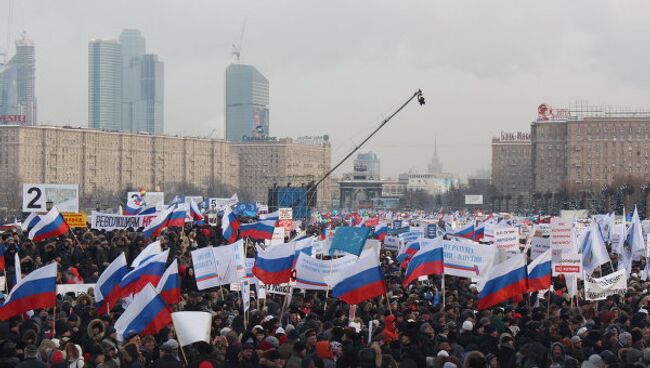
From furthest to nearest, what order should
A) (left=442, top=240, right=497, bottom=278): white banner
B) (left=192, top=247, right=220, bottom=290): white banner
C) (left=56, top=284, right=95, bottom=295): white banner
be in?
(left=442, top=240, right=497, bottom=278): white banner → (left=56, top=284, right=95, bottom=295): white banner → (left=192, top=247, right=220, bottom=290): white banner

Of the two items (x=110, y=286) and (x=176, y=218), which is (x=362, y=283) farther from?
(x=176, y=218)

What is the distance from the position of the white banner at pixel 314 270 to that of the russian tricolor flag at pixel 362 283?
234 centimetres

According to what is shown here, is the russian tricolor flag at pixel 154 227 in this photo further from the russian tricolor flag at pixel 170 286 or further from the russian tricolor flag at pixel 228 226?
the russian tricolor flag at pixel 170 286

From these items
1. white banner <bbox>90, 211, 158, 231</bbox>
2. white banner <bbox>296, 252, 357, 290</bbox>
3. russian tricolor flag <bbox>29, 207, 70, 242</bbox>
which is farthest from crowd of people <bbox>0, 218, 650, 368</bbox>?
white banner <bbox>90, 211, 158, 231</bbox>

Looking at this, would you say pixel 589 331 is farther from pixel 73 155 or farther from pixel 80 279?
pixel 73 155

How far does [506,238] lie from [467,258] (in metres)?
6.02

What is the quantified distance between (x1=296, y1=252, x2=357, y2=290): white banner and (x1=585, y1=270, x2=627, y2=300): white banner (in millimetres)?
3382

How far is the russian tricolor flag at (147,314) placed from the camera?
13.5m

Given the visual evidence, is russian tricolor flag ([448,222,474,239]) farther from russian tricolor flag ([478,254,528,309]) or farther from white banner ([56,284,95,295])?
russian tricolor flag ([478,254,528,309])

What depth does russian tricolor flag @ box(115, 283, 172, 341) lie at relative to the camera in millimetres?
13531

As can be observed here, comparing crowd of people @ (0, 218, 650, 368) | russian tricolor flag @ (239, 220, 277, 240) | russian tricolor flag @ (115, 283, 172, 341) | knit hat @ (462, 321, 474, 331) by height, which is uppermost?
russian tricolor flag @ (239, 220, 277, 240)

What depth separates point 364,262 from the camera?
51.0ft

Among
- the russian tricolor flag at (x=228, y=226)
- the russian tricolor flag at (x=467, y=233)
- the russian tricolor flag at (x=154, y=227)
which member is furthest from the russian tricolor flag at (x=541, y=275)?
the russian tricolor flag at (x=467, y=233)

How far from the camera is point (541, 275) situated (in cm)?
1839
